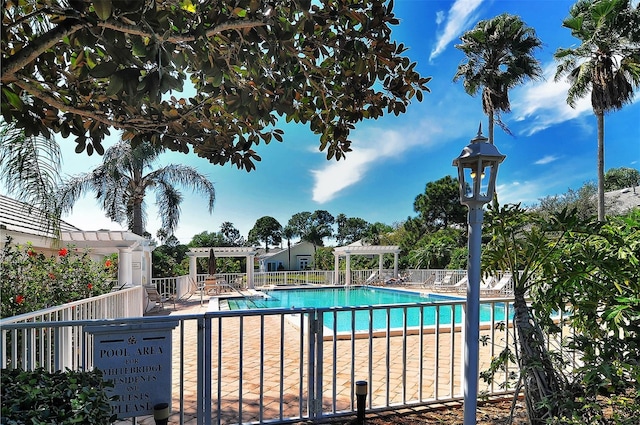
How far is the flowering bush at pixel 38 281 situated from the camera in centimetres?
391

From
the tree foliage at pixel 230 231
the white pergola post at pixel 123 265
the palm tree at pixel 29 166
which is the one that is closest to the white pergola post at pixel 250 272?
the white pergola post at pixel 123 265

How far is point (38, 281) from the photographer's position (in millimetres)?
4461

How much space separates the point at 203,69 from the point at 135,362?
2.05 metres

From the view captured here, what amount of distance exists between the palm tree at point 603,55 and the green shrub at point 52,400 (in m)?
15.0

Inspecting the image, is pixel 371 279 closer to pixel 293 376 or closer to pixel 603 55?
pixel 603 55

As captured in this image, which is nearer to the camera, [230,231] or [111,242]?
[111,242]

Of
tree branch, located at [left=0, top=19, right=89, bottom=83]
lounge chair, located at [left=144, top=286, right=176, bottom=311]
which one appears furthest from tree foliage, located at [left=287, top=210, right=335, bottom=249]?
tree branch, located at [left=0, top=19, right=89, bottom=83]

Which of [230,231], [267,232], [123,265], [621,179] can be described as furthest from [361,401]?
[230,231]

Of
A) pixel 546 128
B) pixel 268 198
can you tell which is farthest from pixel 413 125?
pixel 268 198

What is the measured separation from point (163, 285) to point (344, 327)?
7508mm

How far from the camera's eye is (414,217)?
2811 centimetres

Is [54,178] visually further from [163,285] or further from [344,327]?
[163,285]

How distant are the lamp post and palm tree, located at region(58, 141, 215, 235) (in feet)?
42.4

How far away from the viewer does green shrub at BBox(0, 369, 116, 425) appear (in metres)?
1.47
